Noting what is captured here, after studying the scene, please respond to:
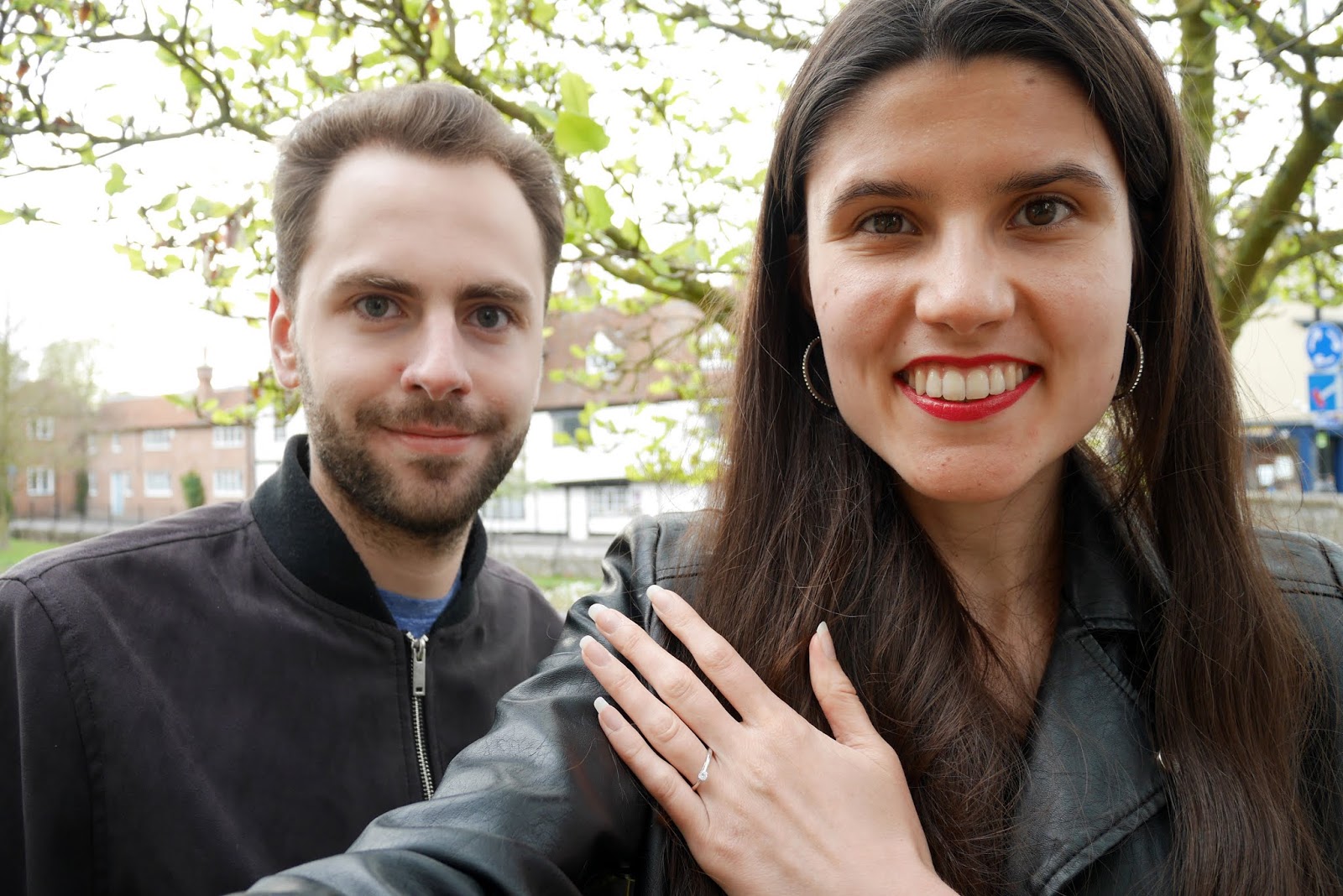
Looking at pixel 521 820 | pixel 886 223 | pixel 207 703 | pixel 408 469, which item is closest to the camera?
pixel 521 820

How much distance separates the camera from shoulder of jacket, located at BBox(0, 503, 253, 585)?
6.76ft

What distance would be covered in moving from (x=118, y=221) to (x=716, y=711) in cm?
299

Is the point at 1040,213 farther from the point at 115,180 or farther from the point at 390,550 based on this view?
the point at 115,180

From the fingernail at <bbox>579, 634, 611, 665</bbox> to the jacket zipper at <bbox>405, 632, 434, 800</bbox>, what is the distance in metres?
0.81

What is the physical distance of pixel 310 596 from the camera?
2.26 metres

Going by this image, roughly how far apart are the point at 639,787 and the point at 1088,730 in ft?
2.54

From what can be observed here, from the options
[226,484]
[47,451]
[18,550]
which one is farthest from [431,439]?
[226,484]

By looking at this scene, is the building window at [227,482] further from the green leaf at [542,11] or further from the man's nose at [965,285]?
the man's nose at [965,285]

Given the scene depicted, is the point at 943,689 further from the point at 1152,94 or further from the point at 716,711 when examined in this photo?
the point at 1152,94

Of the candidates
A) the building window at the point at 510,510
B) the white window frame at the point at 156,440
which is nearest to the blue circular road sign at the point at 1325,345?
the building window at the point at 510,510

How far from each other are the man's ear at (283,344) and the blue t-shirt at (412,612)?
66 centimetres

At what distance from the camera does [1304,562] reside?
1972 millimetres

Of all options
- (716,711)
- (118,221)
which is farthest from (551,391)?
(716,711)

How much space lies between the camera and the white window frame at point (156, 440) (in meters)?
45.8
